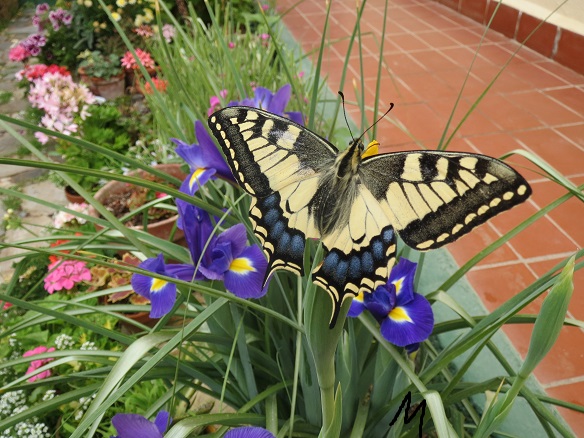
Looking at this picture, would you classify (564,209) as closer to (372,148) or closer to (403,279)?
(403,279)

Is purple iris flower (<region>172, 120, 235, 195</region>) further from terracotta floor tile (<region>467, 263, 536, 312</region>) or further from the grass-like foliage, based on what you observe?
terracotta floor tile (<region>467, 263, 536, 312</region>)

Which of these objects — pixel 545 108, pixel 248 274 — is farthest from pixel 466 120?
pixel 248 274

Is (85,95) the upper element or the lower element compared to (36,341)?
upper

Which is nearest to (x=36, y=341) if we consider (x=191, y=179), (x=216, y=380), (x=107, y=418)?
(x=107, y=418)

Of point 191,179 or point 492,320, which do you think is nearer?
point 492,320

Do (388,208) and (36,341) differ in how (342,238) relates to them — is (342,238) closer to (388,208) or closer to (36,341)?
(388,208)

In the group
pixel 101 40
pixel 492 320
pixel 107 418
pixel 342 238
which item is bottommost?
pixel 107 418

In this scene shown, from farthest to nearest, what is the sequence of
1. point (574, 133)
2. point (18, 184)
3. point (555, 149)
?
point (18, 184) → point (574, 133) → point (555, 149)
